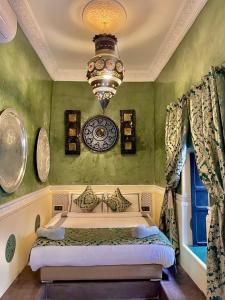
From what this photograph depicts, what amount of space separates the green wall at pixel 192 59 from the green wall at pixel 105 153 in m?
0.33

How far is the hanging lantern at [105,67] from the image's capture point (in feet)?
9.31

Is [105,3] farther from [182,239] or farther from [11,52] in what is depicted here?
[182,239]

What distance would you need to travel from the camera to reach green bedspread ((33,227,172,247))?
274 centimetres

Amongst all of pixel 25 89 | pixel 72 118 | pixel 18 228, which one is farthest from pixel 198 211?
pixel 72 118

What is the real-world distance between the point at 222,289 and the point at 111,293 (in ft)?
3.96

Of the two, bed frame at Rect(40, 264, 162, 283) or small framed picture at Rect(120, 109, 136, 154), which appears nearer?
bed frame at Rect(40, 264, 162, 283)

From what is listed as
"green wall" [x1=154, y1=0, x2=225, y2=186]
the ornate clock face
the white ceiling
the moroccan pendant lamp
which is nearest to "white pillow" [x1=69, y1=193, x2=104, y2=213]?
the ornate clock face

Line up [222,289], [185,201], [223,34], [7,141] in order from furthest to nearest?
[185,201] → [7,141] → [223,34] → [222,289]

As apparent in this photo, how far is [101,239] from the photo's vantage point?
2.84m

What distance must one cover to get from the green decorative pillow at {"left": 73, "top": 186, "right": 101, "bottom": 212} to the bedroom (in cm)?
13

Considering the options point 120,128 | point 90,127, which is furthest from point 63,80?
point 120,128

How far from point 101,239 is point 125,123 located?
2.54 meters

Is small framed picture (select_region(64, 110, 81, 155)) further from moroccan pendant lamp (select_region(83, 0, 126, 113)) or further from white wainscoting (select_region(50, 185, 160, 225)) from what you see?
moroccan pendant lamp (select_region(83, 0, 126, 113))

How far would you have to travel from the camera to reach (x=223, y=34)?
7.22ft
